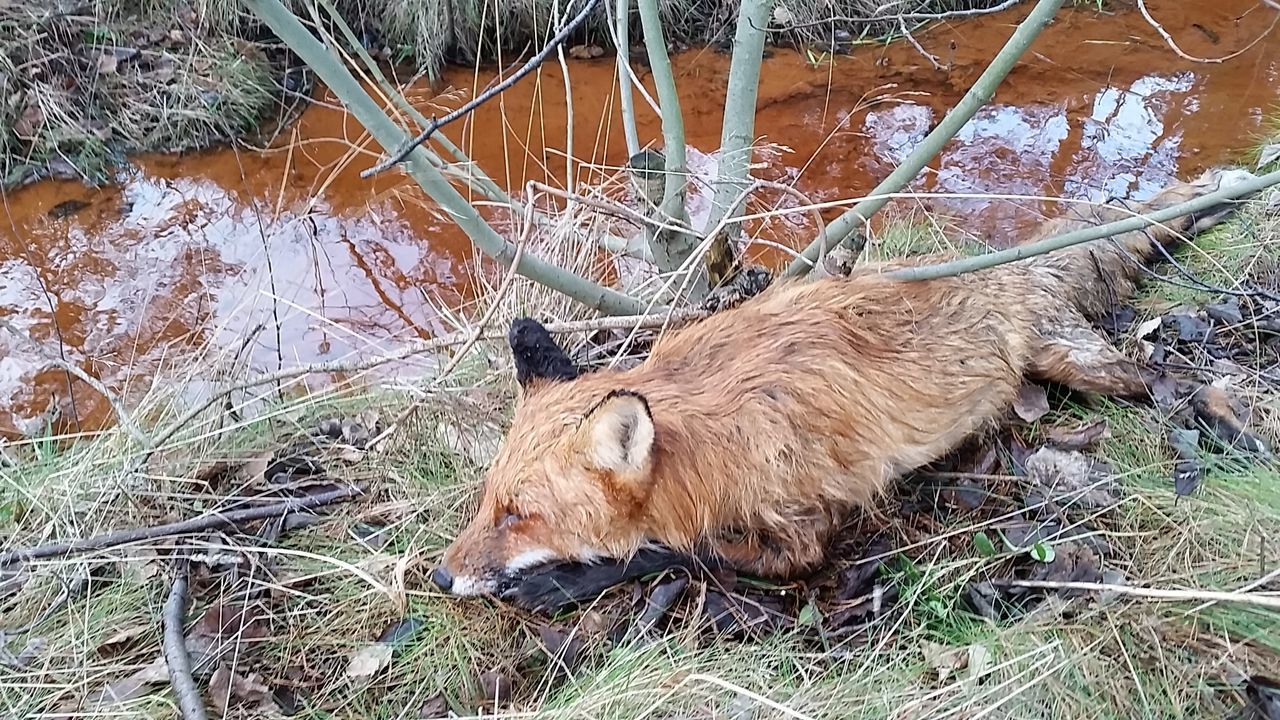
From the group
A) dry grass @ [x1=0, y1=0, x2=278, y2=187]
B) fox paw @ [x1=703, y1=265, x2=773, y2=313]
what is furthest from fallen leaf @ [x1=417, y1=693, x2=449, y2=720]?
dry grass @ [x1=0, y1=0, x2=278, y2=187]

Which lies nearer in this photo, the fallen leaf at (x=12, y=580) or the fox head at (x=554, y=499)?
the fox head at (x=554, y=499)

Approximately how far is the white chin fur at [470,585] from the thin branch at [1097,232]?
203 cm

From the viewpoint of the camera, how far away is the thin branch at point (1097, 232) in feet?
9.17

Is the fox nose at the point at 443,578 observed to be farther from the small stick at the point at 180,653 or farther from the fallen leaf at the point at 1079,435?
the fallen leaf at the point at 1079,435

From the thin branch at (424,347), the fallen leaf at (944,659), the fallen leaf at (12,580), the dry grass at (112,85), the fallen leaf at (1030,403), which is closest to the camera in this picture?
the fallen leaf at (944,659)

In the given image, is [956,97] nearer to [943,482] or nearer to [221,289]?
[943,482]

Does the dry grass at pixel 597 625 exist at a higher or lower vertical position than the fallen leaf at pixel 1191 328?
lower

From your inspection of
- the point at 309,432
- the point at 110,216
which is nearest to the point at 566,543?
the point at 309,432

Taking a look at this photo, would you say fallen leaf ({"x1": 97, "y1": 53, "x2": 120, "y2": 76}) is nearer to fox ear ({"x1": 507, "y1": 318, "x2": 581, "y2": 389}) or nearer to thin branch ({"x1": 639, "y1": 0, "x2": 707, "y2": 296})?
thin branch ({"x1": 639, "y1": 0, "x2": 707, "y2": 296})

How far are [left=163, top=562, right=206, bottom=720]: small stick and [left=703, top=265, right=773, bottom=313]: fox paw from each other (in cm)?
244

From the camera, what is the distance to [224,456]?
399 cm

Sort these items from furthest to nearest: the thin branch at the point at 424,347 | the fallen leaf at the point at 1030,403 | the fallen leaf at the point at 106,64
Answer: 1. the fallen leaf at the point at 106,64
2. the thin branch at the point at 424,347
3. the fallen leaf at the point at 1030,403

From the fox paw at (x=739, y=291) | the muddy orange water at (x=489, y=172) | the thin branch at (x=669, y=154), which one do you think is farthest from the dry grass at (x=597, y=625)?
the muddy orange water at (x=489, y=172)

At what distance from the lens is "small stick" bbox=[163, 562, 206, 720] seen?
2850 mm
